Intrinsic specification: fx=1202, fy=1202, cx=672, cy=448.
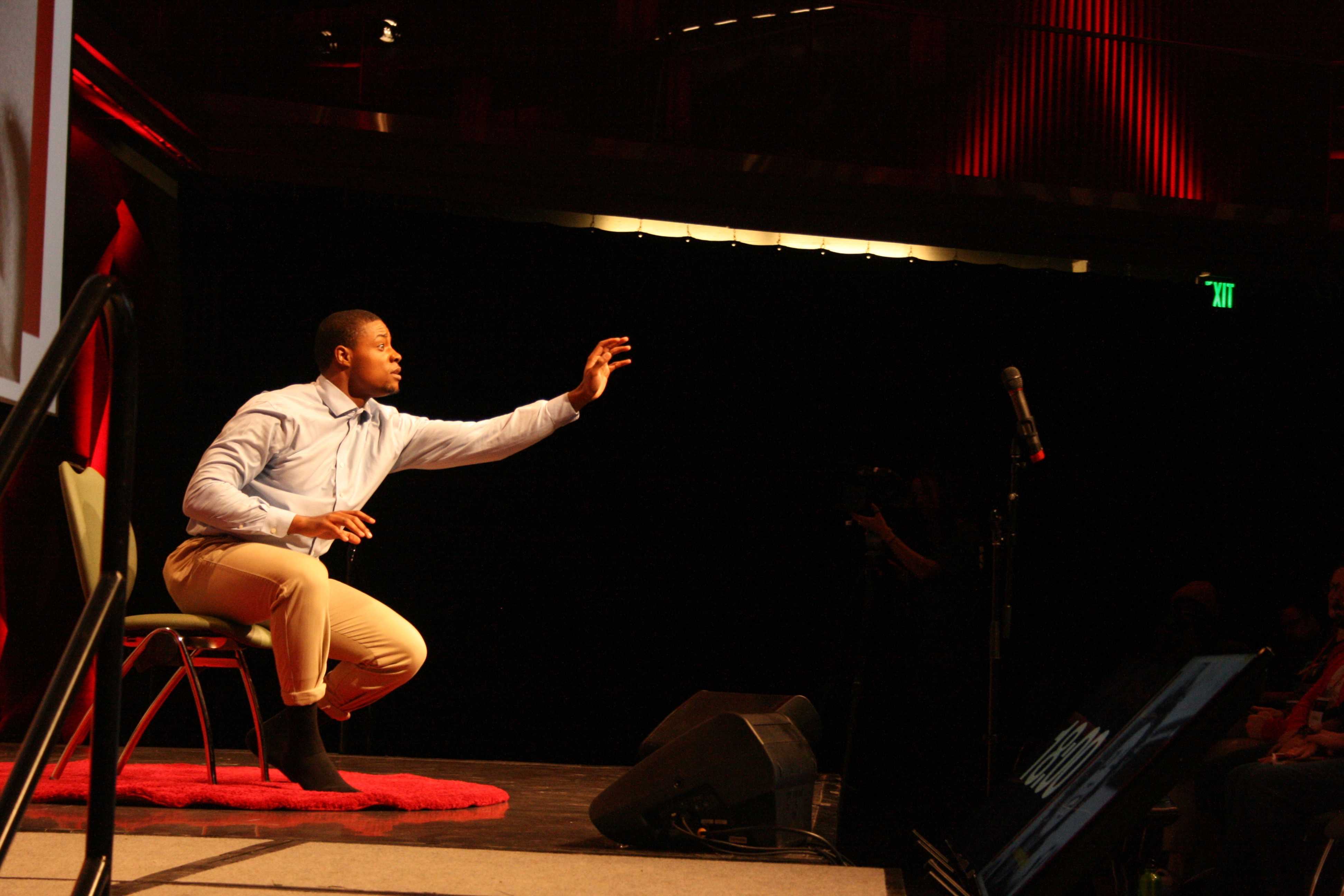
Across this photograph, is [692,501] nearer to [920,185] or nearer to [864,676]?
[864,676]

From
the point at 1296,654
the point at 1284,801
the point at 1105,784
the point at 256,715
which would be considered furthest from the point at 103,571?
the point at 1296,654

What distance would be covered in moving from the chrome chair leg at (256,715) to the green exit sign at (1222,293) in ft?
15.6

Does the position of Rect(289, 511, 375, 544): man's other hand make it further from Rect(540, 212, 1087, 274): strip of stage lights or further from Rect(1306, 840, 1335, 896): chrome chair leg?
Rect(540, 212, 1087, 274): strip of stage lights

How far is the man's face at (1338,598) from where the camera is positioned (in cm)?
317

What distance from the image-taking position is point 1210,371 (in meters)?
5.55

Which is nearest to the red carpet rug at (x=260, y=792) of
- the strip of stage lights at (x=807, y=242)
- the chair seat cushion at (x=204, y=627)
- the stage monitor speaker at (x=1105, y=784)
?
the chair seat cushion at (x=204, y=627)

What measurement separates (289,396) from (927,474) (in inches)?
95.5

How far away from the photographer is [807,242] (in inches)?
222

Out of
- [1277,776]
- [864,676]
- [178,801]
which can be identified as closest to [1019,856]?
[1277,776]

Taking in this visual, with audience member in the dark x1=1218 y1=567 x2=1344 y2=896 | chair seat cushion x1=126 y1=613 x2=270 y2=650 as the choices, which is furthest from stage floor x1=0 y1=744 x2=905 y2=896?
audience member in the dark x1=1218 y1=567 x2=1344 y2=896

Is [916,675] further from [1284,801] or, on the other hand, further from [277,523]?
[277,523]

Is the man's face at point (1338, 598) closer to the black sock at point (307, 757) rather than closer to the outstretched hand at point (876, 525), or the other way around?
the outstretched hand at point (876, 525)

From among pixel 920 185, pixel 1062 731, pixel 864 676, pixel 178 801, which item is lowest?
pixel 864 676

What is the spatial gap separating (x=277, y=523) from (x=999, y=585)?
2024mm
